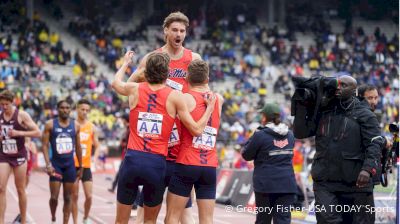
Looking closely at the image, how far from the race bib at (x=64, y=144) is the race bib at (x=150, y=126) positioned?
5344 mm

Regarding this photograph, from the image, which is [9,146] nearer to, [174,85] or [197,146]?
[174,85]

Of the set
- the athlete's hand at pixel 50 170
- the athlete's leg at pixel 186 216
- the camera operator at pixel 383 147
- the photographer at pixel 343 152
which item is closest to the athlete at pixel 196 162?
the athlete's leg at pixel 186 216

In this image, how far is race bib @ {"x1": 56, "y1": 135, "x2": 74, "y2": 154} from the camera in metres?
14.1

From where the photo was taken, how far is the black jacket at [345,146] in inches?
371

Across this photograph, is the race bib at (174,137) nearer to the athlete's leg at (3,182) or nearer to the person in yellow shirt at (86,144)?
the athlete's leg at (3,182)

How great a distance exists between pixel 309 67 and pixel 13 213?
31.6 metres

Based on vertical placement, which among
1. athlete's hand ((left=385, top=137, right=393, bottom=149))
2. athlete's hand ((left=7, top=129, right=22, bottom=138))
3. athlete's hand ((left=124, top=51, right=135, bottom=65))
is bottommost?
athlete's hand ((left=7, top=129, right=22, bottom=138))

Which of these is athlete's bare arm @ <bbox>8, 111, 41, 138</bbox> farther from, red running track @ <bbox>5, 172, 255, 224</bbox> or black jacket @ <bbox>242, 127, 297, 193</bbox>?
black jacket @ <bbox>242, 127, 297, 193</bbox>

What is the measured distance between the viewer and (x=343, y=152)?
9445 millimetres

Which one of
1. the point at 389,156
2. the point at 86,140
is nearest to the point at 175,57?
the point at 389,156

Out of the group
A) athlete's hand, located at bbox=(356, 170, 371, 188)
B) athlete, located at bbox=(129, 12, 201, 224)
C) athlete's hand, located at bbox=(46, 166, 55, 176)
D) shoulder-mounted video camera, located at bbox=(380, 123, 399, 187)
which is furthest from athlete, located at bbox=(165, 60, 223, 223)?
athlete's hand, located at bbox=(46, 166, 55, 176)

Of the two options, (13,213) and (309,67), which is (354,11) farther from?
(13,213)

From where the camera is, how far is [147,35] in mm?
47750

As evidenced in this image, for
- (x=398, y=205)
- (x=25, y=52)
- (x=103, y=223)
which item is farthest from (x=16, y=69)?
(x=398, y=205)
